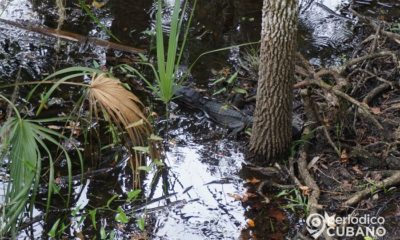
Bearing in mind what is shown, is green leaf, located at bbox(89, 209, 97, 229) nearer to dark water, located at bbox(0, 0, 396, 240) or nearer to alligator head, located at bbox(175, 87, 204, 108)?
dark water, located at bbox(0, 0, 396, 240)

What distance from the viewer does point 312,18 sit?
26.4ft

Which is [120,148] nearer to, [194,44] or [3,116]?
[3,116]

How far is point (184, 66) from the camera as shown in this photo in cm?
679

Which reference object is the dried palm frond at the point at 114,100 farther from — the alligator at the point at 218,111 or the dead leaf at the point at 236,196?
the alligator at the point at 218,111

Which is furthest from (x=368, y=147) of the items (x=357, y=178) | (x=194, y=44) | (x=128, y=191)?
(x=194, y=44)

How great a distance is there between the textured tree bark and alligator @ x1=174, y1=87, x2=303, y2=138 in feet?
1.44

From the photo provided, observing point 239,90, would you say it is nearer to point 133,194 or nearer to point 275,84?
point 275,84

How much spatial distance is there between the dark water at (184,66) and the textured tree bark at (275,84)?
357 mm

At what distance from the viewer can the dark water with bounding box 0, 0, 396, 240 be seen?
179 inches

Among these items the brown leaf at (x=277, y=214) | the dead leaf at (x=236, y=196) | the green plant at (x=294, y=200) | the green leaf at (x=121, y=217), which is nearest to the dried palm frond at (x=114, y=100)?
the green leaf at (x=121, y=217)

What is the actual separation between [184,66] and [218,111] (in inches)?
43.8

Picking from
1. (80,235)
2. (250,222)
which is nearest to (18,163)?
(80,235)

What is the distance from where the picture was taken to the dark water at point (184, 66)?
456 centimetres

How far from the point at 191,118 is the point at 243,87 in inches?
31.0
